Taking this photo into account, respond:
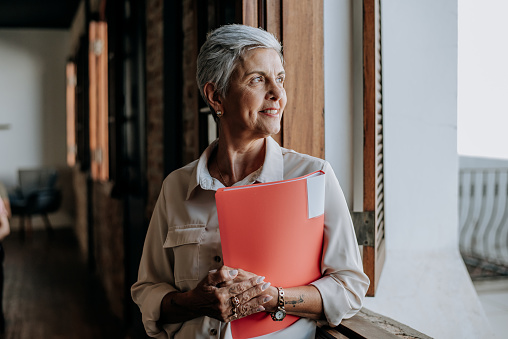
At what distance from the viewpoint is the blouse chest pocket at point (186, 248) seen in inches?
54.1

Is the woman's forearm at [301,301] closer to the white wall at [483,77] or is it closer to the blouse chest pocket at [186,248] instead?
the blouse chest pocket at [186,248]

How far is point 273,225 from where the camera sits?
1223 millimetres

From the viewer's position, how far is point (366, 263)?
1.82 m

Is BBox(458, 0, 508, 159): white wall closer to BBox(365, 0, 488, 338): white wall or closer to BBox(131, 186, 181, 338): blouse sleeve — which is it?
BBox(365, 0, 488, 338): white wall

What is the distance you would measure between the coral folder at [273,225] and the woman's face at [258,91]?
0.72ft

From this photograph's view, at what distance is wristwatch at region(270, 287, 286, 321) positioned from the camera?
48.4 inches

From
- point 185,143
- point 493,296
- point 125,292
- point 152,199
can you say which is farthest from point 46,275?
point 493,296

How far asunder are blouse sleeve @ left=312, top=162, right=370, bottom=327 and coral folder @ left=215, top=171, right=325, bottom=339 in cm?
4

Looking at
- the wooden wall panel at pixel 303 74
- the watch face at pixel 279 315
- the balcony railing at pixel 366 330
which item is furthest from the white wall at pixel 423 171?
the watch face at pixel 279 315

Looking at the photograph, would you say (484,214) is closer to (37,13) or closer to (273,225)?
(273,225)

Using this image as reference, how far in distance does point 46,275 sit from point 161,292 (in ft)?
17.5

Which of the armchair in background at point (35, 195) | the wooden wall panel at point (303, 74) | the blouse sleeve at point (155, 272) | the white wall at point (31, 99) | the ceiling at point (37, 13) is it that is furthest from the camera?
the white wall at point (31, 99)

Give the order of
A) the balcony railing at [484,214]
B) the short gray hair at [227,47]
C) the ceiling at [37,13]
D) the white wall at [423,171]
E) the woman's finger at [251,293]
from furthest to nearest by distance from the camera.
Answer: the ceiling at [37,13] < the balcony railing at [484,214] < the white wall at [423,171] < the short gray hair at [227,47] < the woman's finger at [251,293]

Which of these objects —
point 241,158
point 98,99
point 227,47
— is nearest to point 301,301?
point 241,158
